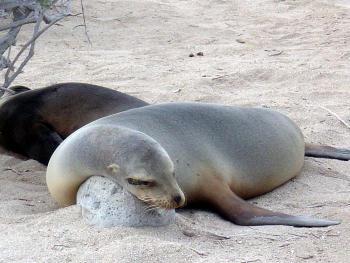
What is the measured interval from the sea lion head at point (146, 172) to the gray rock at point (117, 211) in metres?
0.04

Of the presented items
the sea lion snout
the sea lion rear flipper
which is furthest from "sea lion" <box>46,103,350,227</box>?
the sea lion rear flipper

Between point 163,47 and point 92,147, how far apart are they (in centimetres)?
454

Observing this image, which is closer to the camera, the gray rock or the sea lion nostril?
the sea lion nostril

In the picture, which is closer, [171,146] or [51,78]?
[171,146]

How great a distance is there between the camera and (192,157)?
3.85 m

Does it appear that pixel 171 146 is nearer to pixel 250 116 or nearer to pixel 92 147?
pixel 92 147

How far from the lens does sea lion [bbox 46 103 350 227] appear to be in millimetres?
3301

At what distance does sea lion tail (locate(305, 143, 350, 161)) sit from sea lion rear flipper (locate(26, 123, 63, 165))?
145 cm

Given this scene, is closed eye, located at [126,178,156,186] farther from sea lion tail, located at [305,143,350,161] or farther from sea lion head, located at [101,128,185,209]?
sea lion tail, located at [305,143,350,161]

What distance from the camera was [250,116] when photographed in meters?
4.41

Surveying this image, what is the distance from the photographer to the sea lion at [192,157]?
3301mm

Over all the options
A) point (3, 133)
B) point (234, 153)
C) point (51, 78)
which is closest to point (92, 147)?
point (234, 153)

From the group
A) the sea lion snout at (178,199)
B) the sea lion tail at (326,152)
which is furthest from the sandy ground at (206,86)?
the sea lion snout at (178,199)

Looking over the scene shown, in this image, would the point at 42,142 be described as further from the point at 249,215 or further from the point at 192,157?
the point at 249,215
